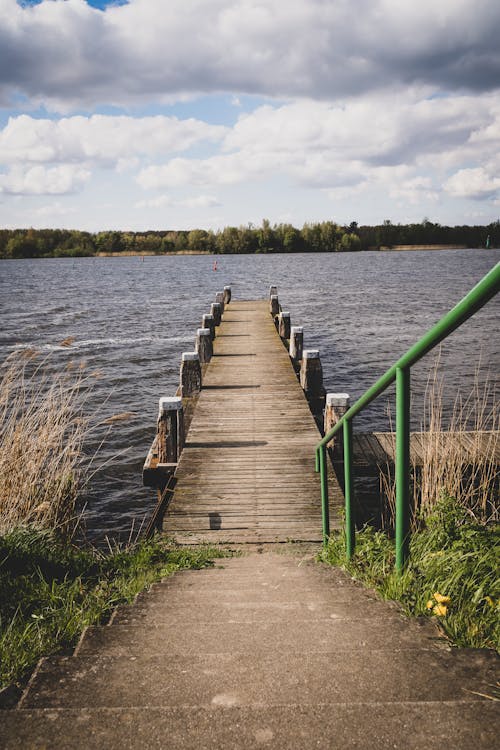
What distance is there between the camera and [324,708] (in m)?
1.76

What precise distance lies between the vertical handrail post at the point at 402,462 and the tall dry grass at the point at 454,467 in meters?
1.00

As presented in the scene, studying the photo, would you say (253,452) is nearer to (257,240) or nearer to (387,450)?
(387,450)

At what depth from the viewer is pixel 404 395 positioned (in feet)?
8.60

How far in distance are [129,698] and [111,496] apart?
808 centimetres

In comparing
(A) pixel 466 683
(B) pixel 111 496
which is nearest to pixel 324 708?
(A) pixel 466 683

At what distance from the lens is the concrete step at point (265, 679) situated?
1.86 metres

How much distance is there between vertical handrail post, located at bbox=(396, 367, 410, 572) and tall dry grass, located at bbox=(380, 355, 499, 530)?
100 centimetres

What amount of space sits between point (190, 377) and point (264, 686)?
315 inches

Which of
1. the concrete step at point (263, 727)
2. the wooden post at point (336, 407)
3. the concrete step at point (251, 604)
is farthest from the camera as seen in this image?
the wooden post at point (336, 407)

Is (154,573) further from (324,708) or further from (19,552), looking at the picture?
(324,708)

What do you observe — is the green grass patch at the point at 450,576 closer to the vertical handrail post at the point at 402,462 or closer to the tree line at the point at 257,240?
the vertical handrail post at the point at 402,462

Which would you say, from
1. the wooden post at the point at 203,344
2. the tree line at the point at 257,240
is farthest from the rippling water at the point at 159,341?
the tree line at the point at 257,240

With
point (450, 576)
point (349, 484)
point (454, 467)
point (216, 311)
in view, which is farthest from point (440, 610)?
point (216, 311)

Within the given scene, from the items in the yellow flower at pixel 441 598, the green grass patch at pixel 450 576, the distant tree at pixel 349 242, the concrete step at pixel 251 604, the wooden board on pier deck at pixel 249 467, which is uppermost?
the distant tree at pixel 349 242
